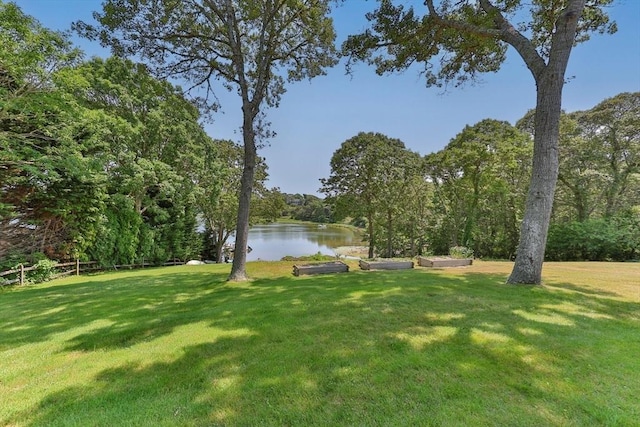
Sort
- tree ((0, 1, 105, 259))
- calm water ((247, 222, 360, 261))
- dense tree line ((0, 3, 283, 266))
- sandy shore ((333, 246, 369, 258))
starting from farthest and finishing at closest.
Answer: sandy shore ((333, 246, 369, 258)) → calm water ((247, 222, 360, 261)) → dense tree line ((0, 3, 283, 266)) → tree ((0, 1, 105, 259))

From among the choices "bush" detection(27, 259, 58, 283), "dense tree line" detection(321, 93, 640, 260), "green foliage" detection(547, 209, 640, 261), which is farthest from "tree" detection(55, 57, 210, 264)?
"green foliage" detection(547, 209, 640, 261)

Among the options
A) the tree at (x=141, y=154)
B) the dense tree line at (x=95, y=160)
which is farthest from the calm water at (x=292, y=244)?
the tree at (x=141, y=154)

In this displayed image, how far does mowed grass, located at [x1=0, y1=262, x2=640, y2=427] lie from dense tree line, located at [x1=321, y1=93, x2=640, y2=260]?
1279 cm

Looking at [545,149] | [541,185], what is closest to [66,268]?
[541,185]

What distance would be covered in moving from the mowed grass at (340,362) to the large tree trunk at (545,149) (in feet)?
2.44

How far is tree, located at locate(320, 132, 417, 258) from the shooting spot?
19.1 m

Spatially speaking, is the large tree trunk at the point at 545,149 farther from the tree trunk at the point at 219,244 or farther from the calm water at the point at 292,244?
the tree trunk at the point at 219,244

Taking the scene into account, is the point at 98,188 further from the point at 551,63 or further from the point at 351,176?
the point at 551,63

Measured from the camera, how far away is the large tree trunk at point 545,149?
5.52 m

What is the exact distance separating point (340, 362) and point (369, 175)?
57.0 ft

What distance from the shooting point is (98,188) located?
42.7ft

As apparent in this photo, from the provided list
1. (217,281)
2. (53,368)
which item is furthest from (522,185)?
(53,368)

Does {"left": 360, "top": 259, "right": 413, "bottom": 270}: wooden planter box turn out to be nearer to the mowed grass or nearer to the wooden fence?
the mowed grass

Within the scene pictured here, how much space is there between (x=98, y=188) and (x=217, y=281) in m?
9.34
